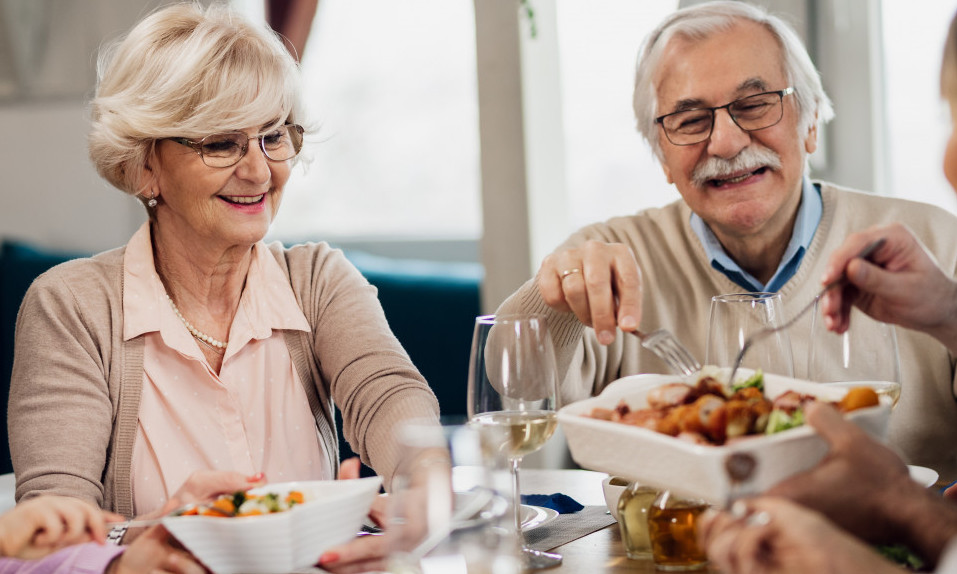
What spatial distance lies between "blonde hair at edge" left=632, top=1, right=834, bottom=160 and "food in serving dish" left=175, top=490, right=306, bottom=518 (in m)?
1.29

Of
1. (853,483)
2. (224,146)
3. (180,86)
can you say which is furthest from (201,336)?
(853,483)

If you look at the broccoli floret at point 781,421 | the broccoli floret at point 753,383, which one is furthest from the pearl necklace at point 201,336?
the broccoli floret at point 781,421

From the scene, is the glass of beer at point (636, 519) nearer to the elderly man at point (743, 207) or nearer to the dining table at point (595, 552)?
the dining table at point (595, 552)

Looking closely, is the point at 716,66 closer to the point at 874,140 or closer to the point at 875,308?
the point at 875,308

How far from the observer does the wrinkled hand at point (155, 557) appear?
1036 mm

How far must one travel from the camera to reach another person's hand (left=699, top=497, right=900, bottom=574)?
0.68m

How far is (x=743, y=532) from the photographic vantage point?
71 cm

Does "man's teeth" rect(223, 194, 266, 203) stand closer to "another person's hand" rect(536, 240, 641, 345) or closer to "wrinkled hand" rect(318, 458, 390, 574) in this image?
"another person's hand" rect(536, 240, 641, 345)

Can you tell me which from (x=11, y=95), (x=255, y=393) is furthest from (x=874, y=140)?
(x=11, y=95)

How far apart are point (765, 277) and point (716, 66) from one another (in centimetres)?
46

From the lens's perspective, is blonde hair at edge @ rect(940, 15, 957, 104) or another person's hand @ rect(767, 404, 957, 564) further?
blonde hair at edge @ rect(940, 15, 957, 104)

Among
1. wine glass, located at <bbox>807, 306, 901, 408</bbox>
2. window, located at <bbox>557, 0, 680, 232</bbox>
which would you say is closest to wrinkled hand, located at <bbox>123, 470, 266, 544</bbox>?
wine glass, located at <bbox>807, 306, 901, 408</bbox>

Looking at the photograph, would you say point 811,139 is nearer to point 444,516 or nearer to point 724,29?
point 724,29

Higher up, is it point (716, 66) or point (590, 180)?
point (716, 66)
